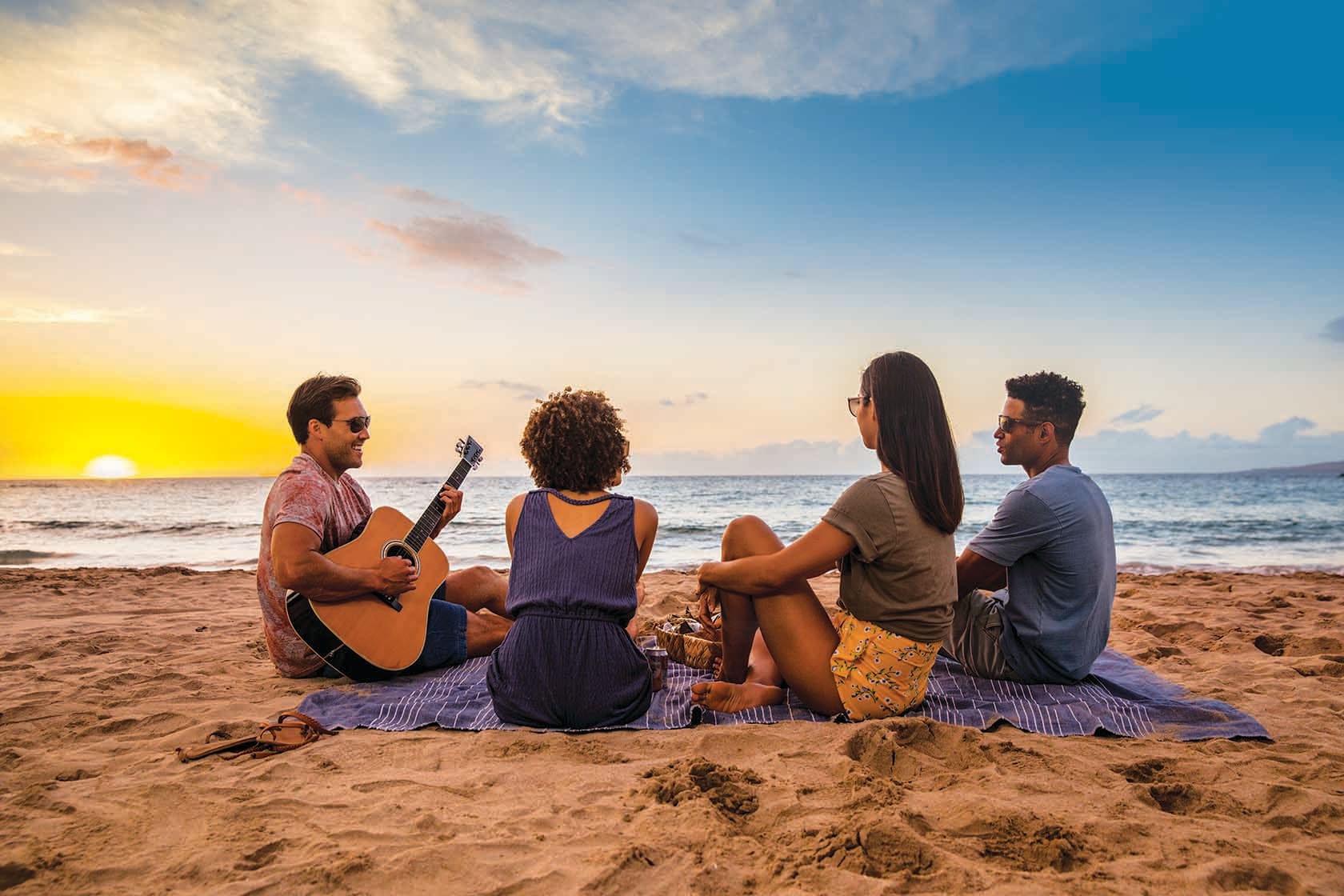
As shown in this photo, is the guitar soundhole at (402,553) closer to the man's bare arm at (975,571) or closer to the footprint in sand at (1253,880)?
the man's bare arm at (975,571)

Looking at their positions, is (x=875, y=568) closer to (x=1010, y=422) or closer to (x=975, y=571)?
(x=975, y=571)

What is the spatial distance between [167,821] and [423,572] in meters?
1.93

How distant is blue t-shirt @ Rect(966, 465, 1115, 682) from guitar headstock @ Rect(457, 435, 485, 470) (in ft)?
9.73

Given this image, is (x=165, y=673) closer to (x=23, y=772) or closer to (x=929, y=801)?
(x=23, y=772)

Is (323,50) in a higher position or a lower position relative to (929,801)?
higher

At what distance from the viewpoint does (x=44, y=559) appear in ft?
40.0

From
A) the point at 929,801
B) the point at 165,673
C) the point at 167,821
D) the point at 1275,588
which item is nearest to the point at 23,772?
the point at 167,821

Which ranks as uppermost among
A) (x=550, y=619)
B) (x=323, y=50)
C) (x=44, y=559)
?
(x=323, y=50)

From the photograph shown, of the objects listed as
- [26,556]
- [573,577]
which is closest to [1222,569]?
[573,577]

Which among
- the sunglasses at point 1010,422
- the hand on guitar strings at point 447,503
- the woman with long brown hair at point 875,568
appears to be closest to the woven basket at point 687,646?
the woman with long brown hair at point 875,568

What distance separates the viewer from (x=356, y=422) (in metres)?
4.29

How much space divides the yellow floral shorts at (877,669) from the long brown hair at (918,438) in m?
0.56

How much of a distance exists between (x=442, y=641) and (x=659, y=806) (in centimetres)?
237

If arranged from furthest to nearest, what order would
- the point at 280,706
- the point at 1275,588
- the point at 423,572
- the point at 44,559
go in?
the point at 44,559 → the point at 1275,588 → the point at 423,572 → the point at 280,706
